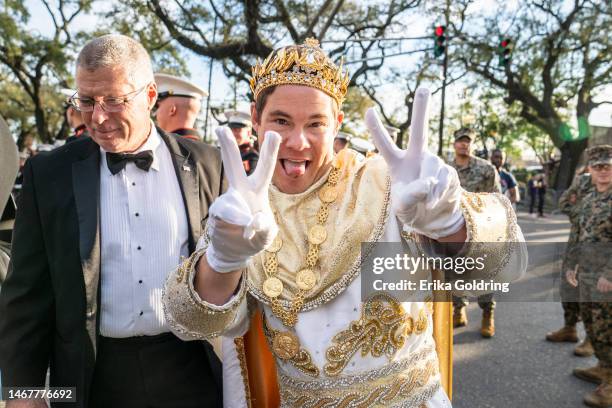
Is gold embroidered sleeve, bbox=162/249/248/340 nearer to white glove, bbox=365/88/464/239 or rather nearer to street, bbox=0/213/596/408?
white glove, bbox=365/88/464/239

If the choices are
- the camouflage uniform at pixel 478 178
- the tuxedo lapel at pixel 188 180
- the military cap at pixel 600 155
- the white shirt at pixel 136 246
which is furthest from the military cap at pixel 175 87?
the military cap at pixel 600 155

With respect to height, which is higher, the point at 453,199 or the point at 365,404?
the point at 453,199

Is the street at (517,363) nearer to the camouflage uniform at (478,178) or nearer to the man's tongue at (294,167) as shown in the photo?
the camouflage uniform at (478,178)

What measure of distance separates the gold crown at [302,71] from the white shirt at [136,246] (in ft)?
2.33

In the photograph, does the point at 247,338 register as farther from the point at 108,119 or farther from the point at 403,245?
the point at 108,119

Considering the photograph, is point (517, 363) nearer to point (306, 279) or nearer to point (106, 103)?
point (306, 279)

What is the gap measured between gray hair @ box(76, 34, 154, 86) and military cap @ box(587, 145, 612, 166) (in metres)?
3.81

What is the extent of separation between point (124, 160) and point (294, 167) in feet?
2.84

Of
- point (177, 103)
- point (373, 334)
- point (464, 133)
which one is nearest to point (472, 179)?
point (464, 133)

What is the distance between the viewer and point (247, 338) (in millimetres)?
1755

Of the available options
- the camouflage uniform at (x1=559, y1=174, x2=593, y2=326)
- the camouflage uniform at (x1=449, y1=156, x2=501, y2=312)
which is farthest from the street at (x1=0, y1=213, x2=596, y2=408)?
the camouflage uniform at (x1=449, y1=156, x2=501, y2=312)

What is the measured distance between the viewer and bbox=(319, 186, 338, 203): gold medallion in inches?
64.5

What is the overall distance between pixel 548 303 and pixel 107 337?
573 cm

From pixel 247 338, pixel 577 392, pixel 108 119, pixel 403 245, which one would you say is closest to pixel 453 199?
pixel 403 245
